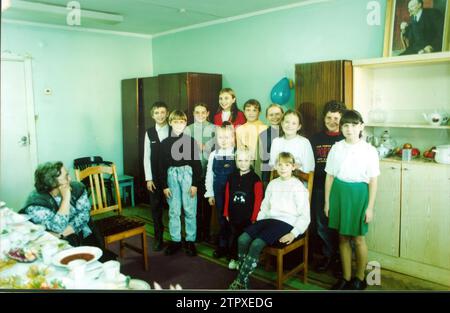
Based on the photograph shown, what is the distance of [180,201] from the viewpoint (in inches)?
99.6

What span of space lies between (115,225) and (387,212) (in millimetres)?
1610

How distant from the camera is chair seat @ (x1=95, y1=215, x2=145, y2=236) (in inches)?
83.6

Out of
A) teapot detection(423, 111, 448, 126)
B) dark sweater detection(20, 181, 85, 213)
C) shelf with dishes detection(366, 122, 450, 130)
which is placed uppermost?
teapot detection(423, 111, 448, 126)

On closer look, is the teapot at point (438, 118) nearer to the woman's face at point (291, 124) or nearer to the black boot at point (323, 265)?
the woman's face at point (291, 124)

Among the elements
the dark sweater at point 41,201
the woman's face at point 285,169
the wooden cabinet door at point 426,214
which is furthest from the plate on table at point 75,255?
the wooden cabinet door at point 426,214

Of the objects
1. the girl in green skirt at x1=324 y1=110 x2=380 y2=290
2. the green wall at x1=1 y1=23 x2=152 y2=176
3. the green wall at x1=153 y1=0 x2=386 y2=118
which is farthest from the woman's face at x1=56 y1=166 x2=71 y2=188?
the green wall at x1=153 y1=0 x2=386 y2=118

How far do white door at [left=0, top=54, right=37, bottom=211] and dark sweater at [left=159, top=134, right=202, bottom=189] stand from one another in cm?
83

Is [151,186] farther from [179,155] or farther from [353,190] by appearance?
[353,190]

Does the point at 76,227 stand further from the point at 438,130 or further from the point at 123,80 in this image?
the point at 438,130

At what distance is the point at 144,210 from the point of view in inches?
110

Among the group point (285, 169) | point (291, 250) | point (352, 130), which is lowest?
point (291, 250)

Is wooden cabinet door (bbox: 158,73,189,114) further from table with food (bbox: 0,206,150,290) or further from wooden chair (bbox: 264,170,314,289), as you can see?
table with food (bbox: 0,206,150,290)

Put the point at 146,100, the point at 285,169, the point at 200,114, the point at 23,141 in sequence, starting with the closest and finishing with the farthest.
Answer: the point at 23,141, the point at 285,169, the point at 200,114, the point at 146,100

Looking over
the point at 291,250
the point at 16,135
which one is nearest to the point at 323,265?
the point at 291,250
